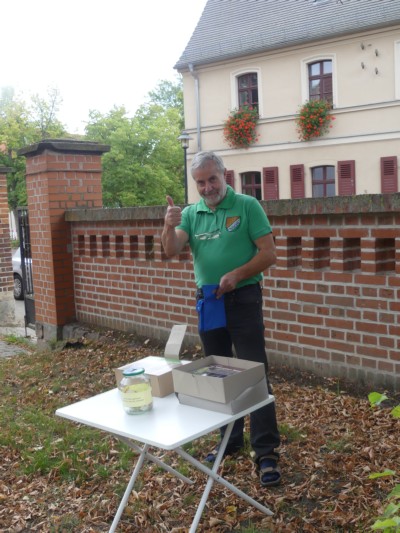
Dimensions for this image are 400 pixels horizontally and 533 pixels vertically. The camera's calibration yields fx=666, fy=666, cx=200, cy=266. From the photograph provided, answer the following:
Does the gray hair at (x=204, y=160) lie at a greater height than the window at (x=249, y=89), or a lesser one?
lesser

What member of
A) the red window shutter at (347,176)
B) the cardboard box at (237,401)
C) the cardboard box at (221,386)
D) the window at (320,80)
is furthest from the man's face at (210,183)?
the window at (320,80)

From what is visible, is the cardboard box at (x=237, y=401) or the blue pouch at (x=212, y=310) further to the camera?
the blue pouch at (x=212, y=310)

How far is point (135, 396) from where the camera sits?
308 cm

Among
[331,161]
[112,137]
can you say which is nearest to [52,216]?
[331,161]

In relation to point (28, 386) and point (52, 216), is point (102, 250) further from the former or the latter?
point (28, 386)

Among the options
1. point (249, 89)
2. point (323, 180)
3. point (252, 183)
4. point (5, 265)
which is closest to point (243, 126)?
point (249, 89)

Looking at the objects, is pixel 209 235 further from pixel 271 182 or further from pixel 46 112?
pixel 46 112

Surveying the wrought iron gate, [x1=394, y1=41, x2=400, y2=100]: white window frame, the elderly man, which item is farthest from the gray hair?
[x1=394, y1=41, x2=400, y2=100]: white window frame

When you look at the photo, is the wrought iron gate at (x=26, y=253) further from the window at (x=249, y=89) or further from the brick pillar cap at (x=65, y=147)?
the window at (x=249, y=89)

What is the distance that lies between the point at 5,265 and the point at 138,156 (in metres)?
27.5

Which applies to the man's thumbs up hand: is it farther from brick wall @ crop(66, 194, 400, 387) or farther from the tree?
the tree

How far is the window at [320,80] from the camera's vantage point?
2459 cm

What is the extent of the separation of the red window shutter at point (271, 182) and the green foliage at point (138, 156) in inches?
470

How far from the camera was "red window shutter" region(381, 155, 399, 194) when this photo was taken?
2266 centimetres
